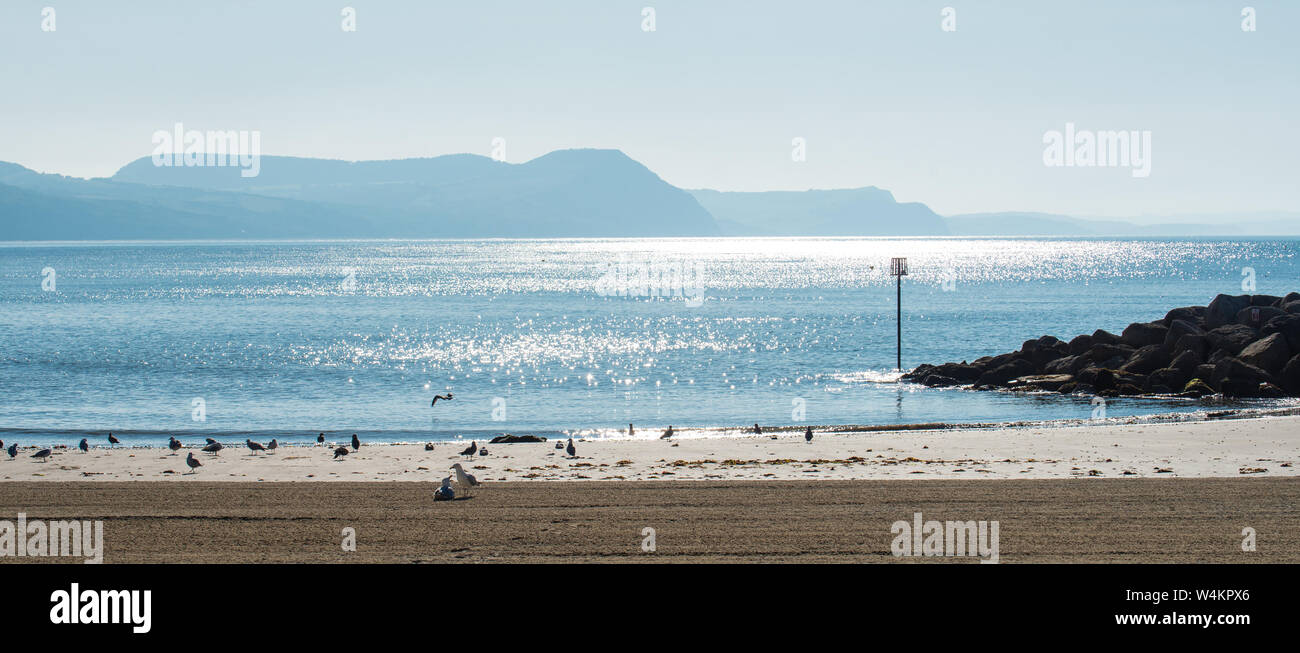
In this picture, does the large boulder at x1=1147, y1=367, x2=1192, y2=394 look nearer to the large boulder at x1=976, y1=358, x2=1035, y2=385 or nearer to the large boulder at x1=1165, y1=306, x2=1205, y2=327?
the large boulder at x1=976, y1=358, x2=1035, y2=385

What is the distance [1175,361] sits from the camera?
133ft

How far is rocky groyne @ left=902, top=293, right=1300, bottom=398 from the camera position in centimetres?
3844

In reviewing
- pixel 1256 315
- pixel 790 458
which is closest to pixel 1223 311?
pixel 1256 315

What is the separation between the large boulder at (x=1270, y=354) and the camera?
38938 mm

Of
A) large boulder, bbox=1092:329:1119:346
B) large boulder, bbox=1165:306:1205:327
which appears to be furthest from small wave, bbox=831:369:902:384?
large boulder, bbox=1165:306:1205:327

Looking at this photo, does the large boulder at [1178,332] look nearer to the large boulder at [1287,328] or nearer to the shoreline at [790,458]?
the large boulder at [1287,328]

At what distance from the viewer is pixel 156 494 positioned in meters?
17.2

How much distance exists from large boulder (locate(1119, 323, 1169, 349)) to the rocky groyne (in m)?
0.04

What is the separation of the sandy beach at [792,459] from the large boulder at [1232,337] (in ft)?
41.9

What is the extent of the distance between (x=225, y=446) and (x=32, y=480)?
879 cm

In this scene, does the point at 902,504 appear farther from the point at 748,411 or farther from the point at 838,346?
the point at 838,346
